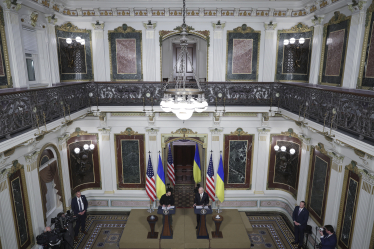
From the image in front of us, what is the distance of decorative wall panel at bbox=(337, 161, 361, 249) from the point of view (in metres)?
6.63

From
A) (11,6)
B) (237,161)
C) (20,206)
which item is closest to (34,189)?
(20,206)

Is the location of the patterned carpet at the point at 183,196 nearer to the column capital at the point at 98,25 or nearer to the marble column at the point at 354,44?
the marble column at the point at 354,44

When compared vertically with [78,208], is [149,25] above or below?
above

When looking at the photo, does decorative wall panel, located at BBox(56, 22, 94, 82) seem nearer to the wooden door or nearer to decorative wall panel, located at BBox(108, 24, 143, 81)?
decorative wall panel, located at BBox(108, 24, 143, 81)

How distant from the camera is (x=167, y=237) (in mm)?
8664

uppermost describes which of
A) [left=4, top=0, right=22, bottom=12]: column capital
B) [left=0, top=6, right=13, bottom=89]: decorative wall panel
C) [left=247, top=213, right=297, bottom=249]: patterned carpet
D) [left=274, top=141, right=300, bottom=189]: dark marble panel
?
[left=4, top=0, right=22, bottom=12]: column capital

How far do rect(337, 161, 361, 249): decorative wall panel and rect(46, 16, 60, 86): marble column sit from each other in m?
9.97

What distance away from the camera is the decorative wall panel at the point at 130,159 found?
10.5 m

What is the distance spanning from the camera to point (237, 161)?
1071 centimetres

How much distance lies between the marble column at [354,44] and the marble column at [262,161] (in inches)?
143

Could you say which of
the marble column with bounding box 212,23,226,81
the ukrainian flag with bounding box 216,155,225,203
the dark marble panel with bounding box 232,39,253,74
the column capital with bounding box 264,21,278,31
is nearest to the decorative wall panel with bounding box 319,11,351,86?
the column capital with bounding box 264,21,278,31

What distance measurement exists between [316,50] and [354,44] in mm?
1730

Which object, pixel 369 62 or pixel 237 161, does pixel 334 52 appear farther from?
pixel 237 161

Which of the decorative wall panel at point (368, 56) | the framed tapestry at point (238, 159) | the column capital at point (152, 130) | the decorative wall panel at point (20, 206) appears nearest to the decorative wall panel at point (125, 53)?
the column capital at point (152, 130)
